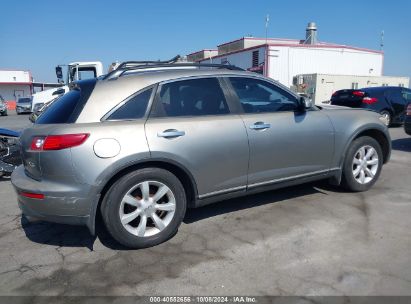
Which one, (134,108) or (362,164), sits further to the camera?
(362,164)

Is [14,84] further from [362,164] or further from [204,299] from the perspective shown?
[204,299]

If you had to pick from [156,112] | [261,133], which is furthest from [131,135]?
[261,133]

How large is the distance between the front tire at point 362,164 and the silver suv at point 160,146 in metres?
0.47

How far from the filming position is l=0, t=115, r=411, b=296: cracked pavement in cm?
274

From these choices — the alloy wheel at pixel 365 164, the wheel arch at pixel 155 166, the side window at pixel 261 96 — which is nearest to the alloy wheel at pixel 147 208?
the wheel arch at pixel 155 166

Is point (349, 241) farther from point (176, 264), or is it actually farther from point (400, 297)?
point (176, 264)

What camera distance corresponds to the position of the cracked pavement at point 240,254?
2736mm

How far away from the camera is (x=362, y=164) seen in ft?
15.4

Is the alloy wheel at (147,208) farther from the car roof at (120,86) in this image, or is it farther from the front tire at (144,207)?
the car roof at (120,86)

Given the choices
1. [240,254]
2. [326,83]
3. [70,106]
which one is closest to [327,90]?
[326,83]

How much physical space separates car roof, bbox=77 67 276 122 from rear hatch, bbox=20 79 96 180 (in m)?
0.08

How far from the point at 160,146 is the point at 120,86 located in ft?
2.25

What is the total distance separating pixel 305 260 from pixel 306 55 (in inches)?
936

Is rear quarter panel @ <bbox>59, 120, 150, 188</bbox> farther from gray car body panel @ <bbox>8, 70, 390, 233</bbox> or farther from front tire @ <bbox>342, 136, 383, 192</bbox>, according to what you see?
front tire @ <bbox>342, 136, 383, 192</bbox>
